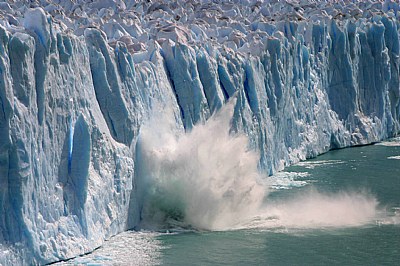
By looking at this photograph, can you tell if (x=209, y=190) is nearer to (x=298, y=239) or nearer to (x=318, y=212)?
(x=298, y=239)

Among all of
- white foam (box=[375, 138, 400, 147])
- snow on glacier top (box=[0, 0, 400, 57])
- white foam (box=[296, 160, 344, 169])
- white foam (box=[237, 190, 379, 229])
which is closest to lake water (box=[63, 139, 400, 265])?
white foam (box=[237, 190, 379, 229])

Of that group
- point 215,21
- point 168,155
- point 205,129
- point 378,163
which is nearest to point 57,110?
point 168,155

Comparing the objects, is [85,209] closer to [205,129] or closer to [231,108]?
[205,129]

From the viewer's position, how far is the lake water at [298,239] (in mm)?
14055

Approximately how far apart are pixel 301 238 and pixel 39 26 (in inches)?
228

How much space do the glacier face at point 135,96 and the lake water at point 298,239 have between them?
0.81m

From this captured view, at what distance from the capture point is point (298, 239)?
15.2 m

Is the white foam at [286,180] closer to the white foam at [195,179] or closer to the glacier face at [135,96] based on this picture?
the glacier face at [135,96]

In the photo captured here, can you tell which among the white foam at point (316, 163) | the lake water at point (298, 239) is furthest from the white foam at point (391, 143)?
the lake water at point (298, 239)

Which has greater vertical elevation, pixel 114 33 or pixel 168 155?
pixel 114 33

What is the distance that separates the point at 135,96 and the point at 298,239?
3.99 m

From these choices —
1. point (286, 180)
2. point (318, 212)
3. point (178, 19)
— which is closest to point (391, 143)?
point (286, 180)

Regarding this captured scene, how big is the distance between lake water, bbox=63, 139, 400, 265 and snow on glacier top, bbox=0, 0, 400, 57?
3.98 meters

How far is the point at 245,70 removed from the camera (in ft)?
69.5
